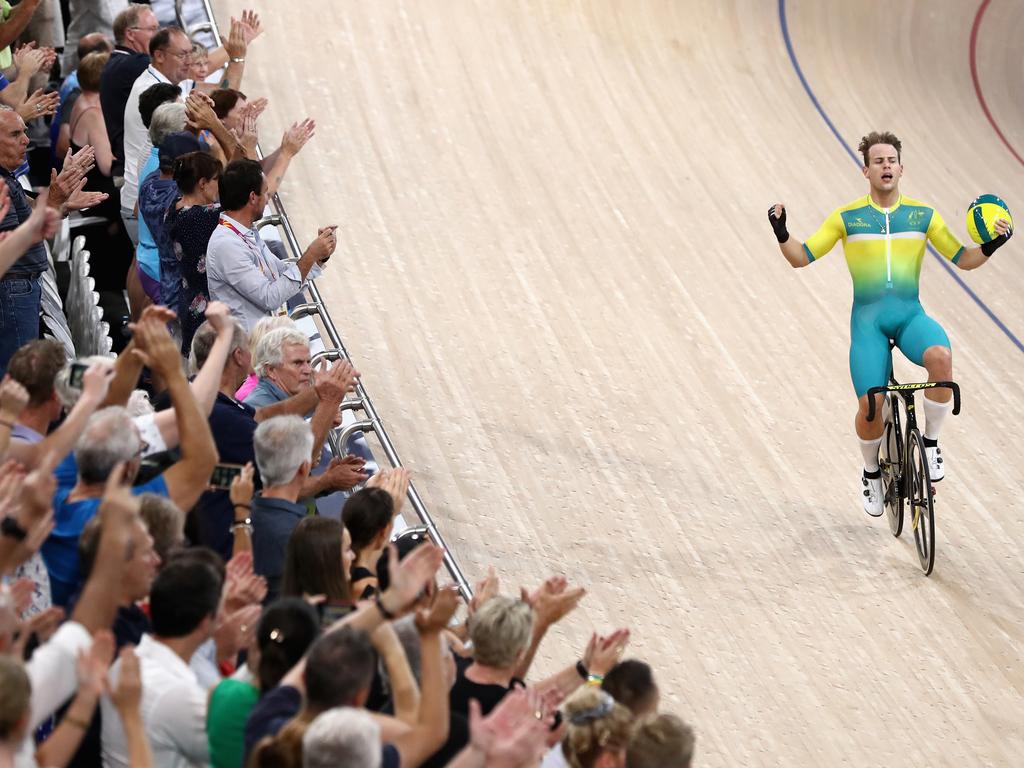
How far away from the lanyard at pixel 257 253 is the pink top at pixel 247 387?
1.25ft

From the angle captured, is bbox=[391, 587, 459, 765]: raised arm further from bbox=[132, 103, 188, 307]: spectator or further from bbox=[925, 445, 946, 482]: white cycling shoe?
bbox=[925, 445, 946, 482]: white cycling shoe

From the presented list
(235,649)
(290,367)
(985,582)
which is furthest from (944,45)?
(235,649)

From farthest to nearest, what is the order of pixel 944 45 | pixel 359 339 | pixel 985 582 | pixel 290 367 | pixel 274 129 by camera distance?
pixel 944 45, pixel 274 129, pixel 359 339, pixel 985 582, pixel 290 367

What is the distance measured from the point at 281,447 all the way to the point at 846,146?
6433 millimetres

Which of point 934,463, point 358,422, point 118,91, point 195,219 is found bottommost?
point 934,463

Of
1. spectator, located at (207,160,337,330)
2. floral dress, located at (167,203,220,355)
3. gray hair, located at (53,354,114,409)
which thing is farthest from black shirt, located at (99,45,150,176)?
gray hair, located at (53,354,114,409)

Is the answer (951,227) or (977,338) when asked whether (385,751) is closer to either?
(977,338)

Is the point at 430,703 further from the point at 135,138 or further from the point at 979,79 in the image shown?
the point at 979,79

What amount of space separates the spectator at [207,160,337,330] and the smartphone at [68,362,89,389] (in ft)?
5.19

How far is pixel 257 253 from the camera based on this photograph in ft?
17.6

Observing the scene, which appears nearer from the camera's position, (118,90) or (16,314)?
(16,314)

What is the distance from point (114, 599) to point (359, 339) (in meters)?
4.39

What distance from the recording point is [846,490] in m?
6.86

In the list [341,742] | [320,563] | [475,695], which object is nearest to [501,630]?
[475,695]
